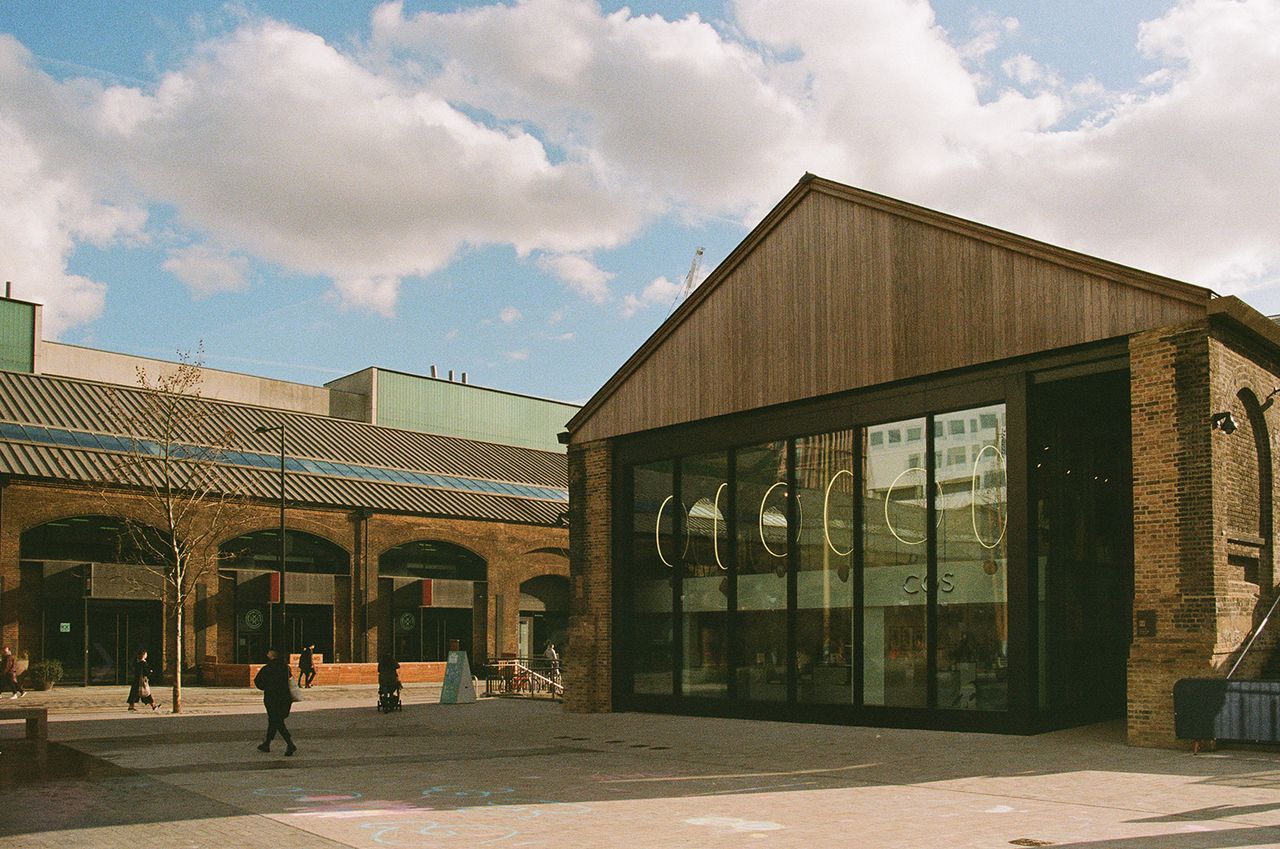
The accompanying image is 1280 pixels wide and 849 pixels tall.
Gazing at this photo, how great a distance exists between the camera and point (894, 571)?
65.9 ft

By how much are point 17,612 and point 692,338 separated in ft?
91.9

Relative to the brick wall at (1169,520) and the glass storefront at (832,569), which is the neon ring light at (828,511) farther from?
the brick wall at (1169,520)

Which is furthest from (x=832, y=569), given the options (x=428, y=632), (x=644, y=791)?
(x=428, y=632)

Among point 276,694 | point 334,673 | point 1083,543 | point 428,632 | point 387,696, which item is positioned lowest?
point 334,673

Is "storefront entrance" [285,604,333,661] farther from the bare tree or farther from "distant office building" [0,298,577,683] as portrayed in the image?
the bare tree

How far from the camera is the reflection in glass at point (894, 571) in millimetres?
19594

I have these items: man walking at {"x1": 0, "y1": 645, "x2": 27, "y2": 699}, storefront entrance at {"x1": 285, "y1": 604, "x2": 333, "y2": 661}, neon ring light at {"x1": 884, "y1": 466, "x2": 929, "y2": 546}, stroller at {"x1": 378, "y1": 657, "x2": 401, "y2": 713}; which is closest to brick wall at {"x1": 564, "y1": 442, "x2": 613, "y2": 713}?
stroller at {"x1": 378, "y1": 657, "x2": 401, "y2": 713}

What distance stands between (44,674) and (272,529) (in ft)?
34.2

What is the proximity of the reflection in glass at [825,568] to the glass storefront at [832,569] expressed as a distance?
0.03m

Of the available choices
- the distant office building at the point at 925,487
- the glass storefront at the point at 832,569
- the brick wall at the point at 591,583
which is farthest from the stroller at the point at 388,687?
the glass storefront at the point at 832,569

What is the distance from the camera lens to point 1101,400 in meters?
20.4

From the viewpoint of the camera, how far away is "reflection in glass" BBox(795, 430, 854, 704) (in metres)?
20.9

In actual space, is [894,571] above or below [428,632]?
above

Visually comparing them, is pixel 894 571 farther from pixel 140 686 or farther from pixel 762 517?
pixel 140 686
